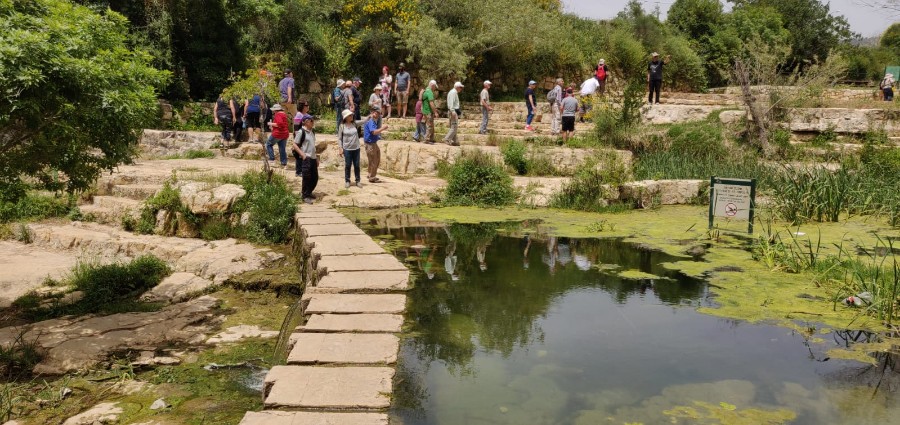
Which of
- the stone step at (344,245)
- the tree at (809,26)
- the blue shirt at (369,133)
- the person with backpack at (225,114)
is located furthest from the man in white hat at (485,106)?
the tree at (809,26)

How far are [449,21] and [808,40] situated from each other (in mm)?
20787

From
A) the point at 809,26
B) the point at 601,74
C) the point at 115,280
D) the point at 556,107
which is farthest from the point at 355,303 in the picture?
the point at 809,26

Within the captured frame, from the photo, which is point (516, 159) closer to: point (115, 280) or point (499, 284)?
point (499, 284)

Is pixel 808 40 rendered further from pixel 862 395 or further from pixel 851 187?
pixel 862 395

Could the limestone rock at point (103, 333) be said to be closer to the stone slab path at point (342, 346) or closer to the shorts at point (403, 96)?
the stone slab path at point (342, 346)

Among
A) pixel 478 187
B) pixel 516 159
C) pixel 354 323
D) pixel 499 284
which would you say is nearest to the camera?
pixel 354 323

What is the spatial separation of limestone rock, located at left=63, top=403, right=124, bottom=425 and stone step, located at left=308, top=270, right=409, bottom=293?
1573 millimetres

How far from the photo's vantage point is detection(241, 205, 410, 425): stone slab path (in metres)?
3.04

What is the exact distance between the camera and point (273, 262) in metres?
7.43

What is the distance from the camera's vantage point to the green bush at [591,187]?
10.7 meters

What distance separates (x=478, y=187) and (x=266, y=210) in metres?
3.97

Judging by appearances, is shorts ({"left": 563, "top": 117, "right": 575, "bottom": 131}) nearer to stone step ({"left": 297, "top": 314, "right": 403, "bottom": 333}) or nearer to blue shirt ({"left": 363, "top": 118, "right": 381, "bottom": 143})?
blue shirt ({"left": 363, "top": 118, "right": 381, "bottom": 143})

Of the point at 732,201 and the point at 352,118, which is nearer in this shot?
the point at 732,201

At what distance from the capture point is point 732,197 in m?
7.93
